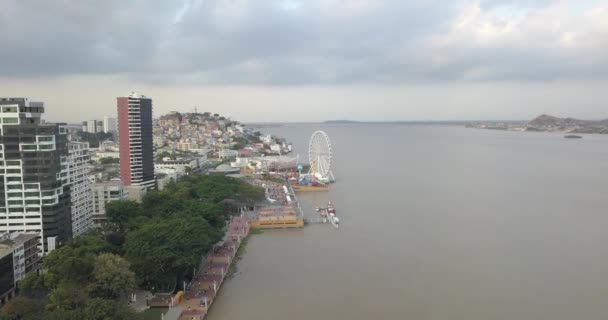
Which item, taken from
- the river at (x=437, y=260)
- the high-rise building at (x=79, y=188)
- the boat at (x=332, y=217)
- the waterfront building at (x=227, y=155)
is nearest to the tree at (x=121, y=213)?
the high-rise building at (x=79, y=188)

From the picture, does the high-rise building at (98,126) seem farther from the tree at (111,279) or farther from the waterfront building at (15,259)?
the tree at (111,279)

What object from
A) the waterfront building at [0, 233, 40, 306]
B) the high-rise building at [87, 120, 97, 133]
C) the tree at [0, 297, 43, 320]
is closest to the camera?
the tree at [0, 297, 43, 320]

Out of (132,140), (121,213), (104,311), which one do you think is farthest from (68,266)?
(132,140)

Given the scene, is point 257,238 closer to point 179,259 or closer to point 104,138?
point 179,259

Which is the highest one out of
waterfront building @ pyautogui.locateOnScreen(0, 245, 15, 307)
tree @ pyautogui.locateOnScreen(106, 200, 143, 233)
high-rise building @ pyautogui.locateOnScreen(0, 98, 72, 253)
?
high-rise building @ pyautogui.locateOnScreen(0, 98, 72, 253)

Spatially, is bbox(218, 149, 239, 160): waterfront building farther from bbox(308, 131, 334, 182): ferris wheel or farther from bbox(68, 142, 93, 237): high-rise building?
bbox(68, 142, 93, 237): high-rise building

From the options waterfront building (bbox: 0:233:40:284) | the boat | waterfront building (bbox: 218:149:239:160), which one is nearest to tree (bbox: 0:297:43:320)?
waterfront building (bbox: 0:233:40:284)

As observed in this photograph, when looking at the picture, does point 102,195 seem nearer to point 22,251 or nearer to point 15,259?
point 22,251
